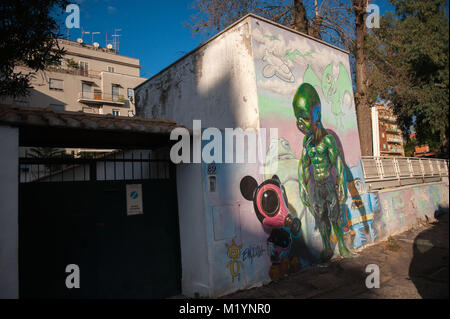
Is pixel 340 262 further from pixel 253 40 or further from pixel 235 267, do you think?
pixel 253 40

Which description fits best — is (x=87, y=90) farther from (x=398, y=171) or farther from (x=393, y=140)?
(x=393, y=140)

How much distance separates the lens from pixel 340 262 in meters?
6.85

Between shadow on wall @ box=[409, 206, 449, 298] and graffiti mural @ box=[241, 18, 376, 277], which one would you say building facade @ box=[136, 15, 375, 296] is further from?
shadow on wall @ box=[409, 206, 449, 298]

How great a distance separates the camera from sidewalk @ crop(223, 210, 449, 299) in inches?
205

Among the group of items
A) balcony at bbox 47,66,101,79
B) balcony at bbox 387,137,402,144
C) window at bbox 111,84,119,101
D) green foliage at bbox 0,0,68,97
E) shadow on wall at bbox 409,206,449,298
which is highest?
balcony at bbox 47,66,101,79

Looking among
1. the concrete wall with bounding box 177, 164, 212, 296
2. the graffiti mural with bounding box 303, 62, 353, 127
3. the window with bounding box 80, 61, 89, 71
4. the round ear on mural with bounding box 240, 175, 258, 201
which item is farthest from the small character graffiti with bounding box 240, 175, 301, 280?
the window with bounding box 80, 61, 89, 71

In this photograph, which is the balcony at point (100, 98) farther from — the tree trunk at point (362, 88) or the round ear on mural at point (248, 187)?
the round ear on mural at point (248, 187)

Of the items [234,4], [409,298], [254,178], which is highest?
[234,4]

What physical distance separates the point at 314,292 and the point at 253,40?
4984mm

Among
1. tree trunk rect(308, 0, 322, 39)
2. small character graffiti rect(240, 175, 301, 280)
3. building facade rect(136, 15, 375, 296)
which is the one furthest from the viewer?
tree trunk rect(308, 0, 322, 39)

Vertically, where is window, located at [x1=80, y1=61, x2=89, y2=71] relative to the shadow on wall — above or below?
above

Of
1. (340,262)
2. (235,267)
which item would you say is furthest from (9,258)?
(340,262)

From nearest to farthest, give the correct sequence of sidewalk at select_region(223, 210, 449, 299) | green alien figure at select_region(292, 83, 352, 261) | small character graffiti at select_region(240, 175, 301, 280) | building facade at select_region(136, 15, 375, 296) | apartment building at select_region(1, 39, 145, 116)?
1. sidewalk at select_region(223, 210, 449, 299)
2. building facade at select_region(136, 15, 375, 296)
3. small character graffiti at select_region(240, 175, 301, 280)
4. green alien figure at select_region(292, 83, 352, 261)
5. apartment building at select_region(1, 39, 145, 116)

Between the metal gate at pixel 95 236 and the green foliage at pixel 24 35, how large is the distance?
11.5 ft
